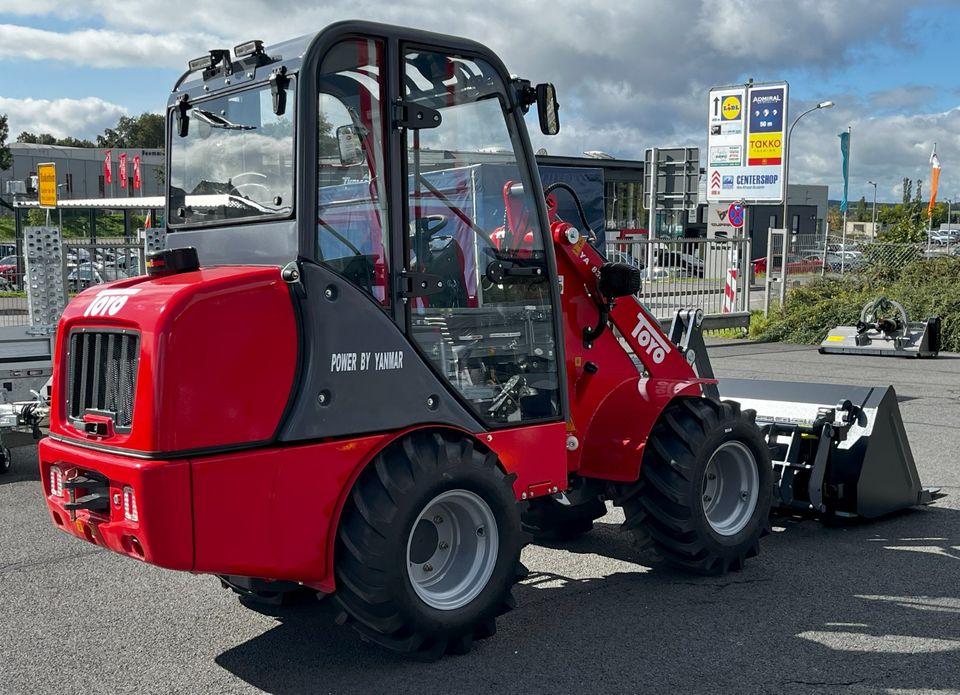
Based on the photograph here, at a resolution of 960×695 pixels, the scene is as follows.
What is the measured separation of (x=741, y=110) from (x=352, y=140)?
2276 cm

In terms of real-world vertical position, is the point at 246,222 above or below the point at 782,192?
below

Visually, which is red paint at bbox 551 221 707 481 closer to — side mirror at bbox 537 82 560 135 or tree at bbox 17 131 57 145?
side mirror at bbox 537 82 560 135

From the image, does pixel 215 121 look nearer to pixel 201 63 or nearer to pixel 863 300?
pixel 201 63

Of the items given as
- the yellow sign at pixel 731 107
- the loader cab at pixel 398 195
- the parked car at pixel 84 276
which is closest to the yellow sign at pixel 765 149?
the yellow sign at pixel 731 107

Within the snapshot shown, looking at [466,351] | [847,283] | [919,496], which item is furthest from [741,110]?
[466,351]

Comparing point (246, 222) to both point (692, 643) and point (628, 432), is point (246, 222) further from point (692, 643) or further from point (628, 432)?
point (692, 643)

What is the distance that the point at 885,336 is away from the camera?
53.4ft

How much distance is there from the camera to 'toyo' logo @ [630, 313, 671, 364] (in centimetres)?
571

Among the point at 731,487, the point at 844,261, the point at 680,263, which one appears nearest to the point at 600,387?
the point at 731,487

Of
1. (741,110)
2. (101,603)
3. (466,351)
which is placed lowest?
(101,603)

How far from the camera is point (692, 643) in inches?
177

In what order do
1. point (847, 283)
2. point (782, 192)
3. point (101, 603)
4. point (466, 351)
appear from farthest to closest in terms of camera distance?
point (782, 192) → point (847, 283) → point (101, 603) → point (466, 351)

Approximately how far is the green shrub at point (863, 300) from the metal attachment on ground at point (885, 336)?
105 cm

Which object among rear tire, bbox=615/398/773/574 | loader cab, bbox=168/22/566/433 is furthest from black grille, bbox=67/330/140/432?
rear tire, bbox=615/398/773/574
